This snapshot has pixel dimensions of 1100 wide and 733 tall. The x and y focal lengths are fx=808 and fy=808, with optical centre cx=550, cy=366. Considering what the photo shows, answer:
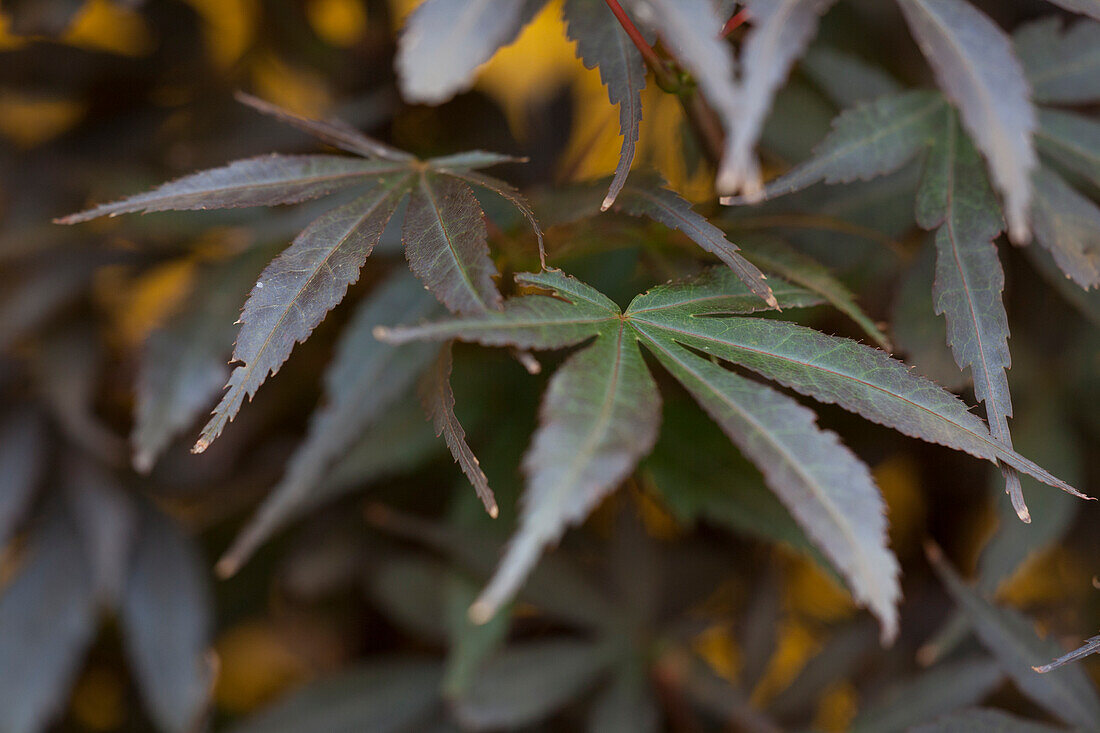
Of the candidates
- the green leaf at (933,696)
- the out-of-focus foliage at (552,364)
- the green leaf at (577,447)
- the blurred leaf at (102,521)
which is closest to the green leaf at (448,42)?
the out-of-focus foliage at (552,364)

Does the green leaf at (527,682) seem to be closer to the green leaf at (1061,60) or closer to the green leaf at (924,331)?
the green leaf at (924,331)

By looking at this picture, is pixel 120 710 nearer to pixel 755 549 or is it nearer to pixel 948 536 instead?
pixel 755 549

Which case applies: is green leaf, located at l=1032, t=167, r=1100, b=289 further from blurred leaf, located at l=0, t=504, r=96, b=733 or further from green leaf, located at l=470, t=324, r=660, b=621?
blurred leaf, located at l=0, t=504, r=96, b=733

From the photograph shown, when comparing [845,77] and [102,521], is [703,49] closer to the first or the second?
[845,77]

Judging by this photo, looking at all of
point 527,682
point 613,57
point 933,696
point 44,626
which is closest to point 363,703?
point 527,682

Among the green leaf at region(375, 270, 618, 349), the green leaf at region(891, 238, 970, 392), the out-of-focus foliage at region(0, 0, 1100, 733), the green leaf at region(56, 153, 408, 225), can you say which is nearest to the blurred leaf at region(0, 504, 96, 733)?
the out-of-focus foliage at region(0, 0, 1100, 733)
